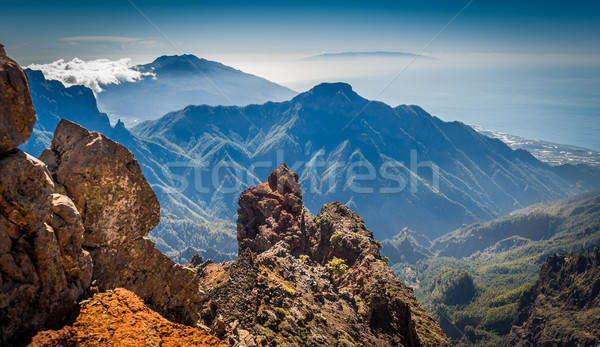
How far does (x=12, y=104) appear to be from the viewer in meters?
12.1

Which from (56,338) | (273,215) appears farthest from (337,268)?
(56,338)

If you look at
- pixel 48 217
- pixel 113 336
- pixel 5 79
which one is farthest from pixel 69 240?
pixel 5 79

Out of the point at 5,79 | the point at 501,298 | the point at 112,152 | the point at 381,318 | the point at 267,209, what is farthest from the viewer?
the point at 501,298

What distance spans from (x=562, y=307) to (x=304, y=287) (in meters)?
144

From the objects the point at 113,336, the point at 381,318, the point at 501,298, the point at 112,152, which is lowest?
the point at 501,298

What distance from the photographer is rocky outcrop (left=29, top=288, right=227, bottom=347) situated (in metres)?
11.6

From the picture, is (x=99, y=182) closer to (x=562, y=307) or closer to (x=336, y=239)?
(x=336, y=239)

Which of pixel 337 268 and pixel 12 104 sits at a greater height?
pixel 12 104

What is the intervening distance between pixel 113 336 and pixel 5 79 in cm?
923

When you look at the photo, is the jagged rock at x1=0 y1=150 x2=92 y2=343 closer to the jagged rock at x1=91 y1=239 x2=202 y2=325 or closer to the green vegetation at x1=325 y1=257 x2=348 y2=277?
the jagged rock at x1=91 y1=239 x2=202 y2=325

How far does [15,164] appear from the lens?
39.4 ft

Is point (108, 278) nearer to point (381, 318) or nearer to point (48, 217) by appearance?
point (48, 217)

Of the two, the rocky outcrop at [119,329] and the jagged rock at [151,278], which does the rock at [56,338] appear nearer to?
the rocky outcrop at [119,329]

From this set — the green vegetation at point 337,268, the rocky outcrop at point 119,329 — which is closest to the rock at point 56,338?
the rocky outcrop at point 119,329
